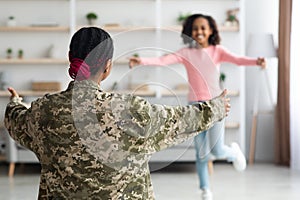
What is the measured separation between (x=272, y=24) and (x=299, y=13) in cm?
66

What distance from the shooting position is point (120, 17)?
6586mm

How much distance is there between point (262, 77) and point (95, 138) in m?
4.90

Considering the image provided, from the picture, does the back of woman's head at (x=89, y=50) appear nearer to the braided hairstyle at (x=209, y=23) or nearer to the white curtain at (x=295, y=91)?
the braided hairstyle at (x=209, y=23)

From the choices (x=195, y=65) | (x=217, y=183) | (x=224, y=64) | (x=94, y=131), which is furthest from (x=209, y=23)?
(x=94, y=131)

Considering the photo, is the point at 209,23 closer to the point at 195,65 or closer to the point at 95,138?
the point at 195,65

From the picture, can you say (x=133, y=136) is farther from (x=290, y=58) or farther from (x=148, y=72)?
(x=290, y=58)

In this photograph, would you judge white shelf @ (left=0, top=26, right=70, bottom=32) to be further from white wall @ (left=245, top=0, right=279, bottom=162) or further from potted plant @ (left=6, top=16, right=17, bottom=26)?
white wall @ (left=245, top=0, right=279, bottom=162)

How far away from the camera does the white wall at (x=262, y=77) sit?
6.55m

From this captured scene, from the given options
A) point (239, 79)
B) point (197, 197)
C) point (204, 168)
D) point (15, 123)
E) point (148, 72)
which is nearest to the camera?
point (15, 123)

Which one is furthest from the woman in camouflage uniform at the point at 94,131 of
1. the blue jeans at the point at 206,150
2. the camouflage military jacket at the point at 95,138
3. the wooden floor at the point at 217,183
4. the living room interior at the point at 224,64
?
the living room interior at the point at 224,64

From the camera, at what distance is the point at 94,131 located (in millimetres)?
1925

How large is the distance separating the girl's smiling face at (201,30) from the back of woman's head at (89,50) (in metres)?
2.39

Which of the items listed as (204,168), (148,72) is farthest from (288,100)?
(148,72)

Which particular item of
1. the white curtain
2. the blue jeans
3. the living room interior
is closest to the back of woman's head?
the blue jeans
